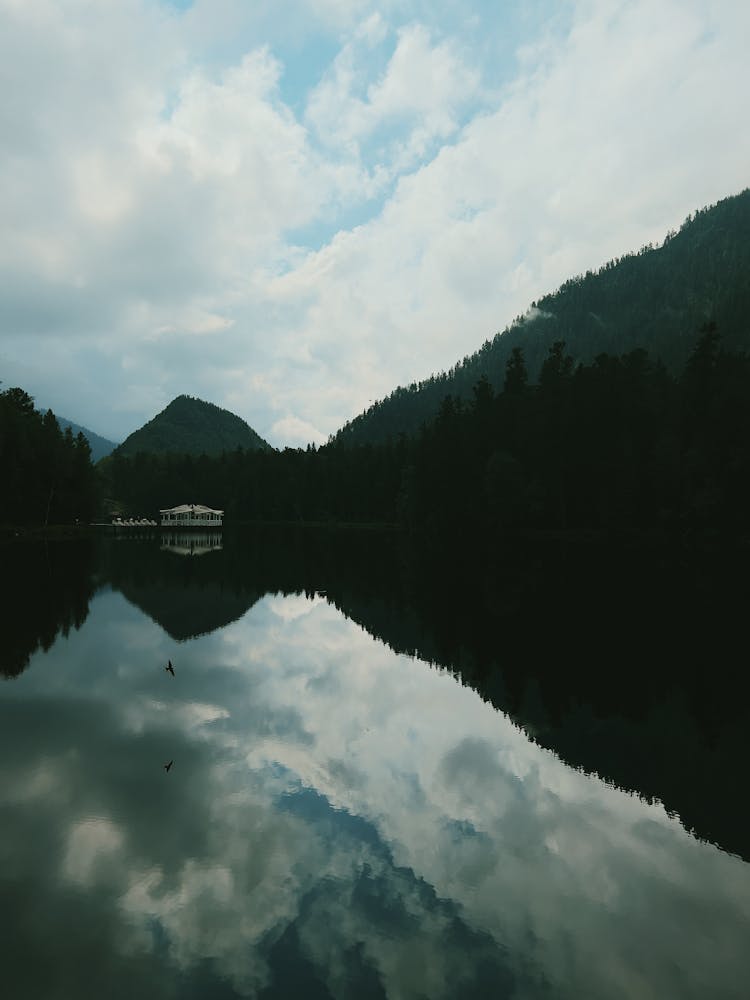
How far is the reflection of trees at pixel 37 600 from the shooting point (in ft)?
86.4

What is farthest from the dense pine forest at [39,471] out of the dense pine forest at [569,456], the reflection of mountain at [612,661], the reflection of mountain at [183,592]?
the reflection of mountain at [612,661]

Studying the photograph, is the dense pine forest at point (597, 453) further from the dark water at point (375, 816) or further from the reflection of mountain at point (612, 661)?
the dark water at point (375, 816)

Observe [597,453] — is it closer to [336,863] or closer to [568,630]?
[568,630]

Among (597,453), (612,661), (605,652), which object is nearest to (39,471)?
(597,453)

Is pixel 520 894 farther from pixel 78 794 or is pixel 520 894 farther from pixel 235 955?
pixel 78 794

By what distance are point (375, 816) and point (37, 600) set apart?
3207 centimetres

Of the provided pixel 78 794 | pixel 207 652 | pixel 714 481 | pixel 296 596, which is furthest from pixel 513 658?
pixel 714 481

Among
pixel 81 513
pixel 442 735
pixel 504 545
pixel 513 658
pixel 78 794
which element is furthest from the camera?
pixel 81 513

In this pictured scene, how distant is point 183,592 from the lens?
147 feet

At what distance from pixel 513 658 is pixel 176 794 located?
15242 mm

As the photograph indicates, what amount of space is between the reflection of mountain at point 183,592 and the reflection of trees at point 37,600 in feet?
10.2

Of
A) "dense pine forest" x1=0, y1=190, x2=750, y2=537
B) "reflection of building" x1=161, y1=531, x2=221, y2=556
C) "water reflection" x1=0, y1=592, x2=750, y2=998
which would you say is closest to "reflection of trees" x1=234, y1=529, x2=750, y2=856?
"water reflection" x1=0, y1=592, x2=750, y2=998

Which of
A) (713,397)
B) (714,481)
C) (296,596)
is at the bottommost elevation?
(296,596)

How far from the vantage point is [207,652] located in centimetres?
2734
